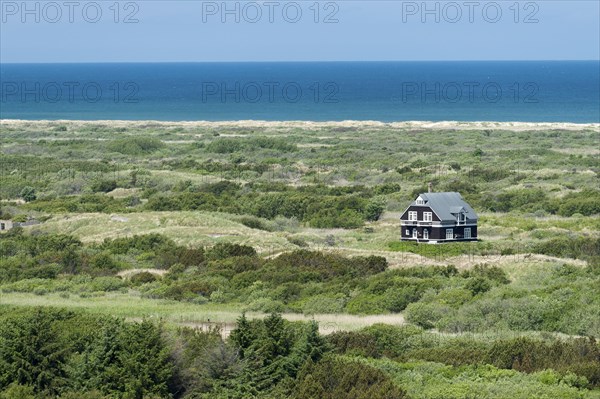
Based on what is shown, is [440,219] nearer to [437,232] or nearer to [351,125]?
[437,232]

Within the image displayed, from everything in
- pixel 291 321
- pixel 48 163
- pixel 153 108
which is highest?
pixel 153 108

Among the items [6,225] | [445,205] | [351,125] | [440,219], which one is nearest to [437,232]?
[440,219]

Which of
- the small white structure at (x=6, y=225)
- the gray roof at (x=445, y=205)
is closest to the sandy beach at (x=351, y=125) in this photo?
the small white structure at (x=6, y=225)

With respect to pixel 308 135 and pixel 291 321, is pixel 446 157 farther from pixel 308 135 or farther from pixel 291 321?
pixel 291 321

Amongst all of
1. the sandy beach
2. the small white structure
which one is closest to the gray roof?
the small white structure

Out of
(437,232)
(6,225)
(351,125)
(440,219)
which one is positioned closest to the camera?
(440,219)

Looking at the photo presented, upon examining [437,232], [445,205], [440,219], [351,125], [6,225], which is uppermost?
[351,125]

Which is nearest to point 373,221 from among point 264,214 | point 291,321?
point 264,214

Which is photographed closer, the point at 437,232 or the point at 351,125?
the point at 437,232
